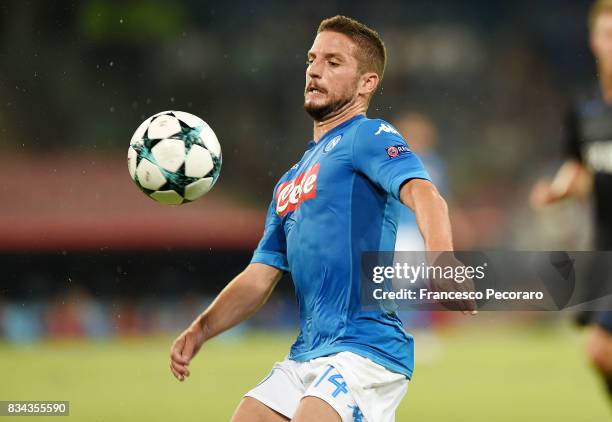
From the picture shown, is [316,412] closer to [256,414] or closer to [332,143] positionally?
[256,414]

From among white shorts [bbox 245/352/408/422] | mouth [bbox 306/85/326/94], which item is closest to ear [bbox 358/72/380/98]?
mouth [bbox 306/85/326/94]

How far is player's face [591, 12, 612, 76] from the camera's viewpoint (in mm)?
5754

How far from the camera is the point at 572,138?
5938 millimetres

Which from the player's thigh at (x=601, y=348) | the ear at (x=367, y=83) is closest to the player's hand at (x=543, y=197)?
the player's thigh at (x=601, y=348)

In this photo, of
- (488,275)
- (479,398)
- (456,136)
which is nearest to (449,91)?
(456,136)

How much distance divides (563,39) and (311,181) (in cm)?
1684

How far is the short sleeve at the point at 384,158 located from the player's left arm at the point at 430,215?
0.23 ft

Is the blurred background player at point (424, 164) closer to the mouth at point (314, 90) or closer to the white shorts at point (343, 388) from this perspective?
the mouth at point (314, 90)

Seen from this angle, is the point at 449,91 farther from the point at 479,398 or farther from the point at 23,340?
the point at 479,398

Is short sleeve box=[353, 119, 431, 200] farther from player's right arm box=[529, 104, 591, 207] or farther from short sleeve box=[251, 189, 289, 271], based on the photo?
player's right arm box=[529, 104, 591, 207]

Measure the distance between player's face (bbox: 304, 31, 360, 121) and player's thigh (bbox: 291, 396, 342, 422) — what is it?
1.19 metres

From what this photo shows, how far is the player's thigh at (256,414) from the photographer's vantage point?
3807 mm

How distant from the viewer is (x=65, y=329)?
41.1ft

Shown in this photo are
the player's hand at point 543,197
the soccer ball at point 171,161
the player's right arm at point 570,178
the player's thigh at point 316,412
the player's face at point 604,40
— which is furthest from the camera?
the player's face at point 604,40
